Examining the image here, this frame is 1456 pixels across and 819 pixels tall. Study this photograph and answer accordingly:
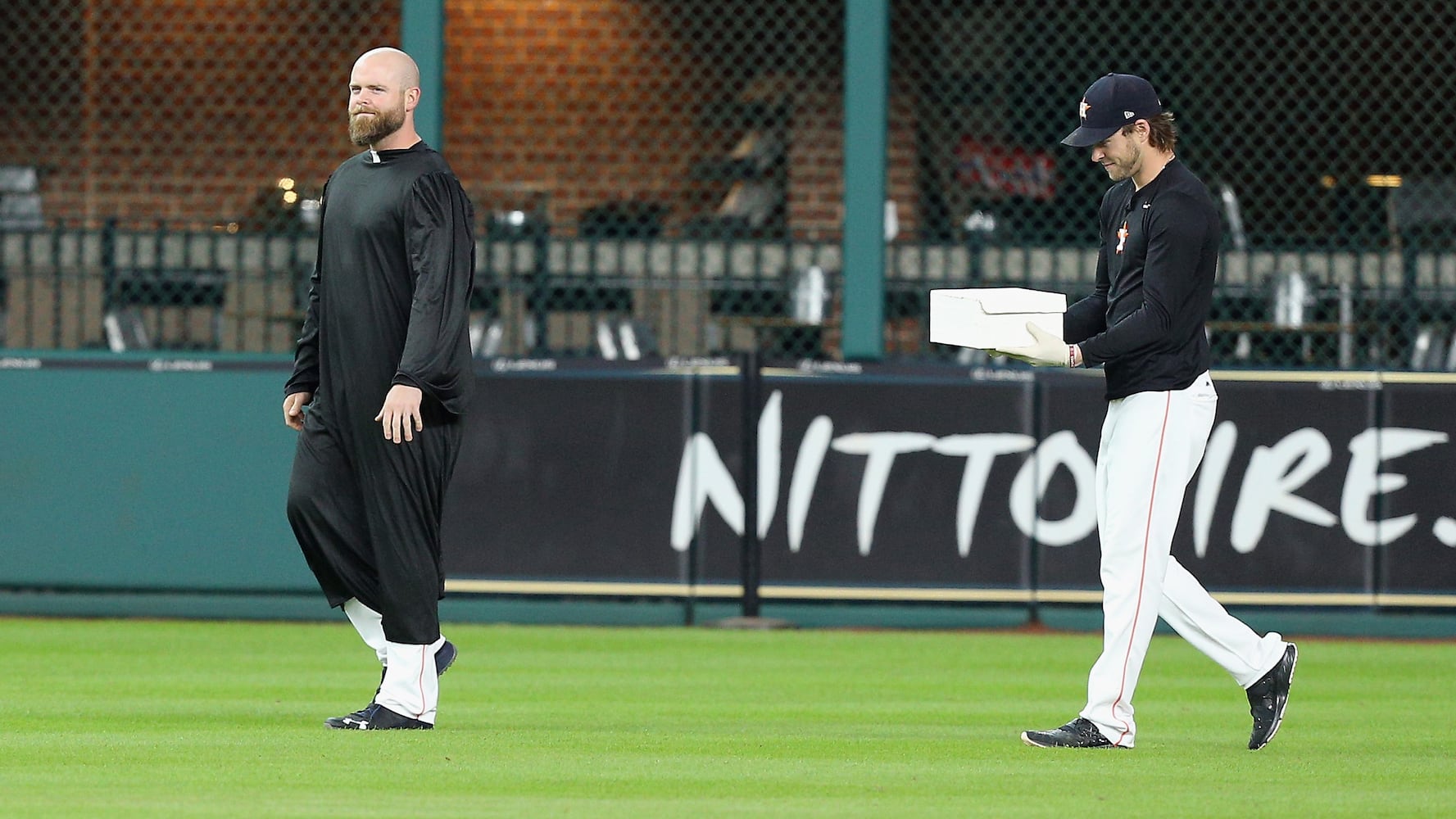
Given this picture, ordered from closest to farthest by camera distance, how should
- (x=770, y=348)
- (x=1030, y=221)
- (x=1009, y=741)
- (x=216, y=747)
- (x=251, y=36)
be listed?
(x=216, y=747)
(x=1009, y=741)
(x=770, y=348)
(x=1030, y=221)
(x=251, y=36)

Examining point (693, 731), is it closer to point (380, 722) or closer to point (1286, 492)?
point (380, 722)

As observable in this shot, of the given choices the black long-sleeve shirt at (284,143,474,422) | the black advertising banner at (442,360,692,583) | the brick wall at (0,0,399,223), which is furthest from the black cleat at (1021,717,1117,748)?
the brick wall at (0,0,399,223)

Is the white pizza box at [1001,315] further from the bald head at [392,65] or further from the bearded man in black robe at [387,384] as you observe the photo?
the bald head at [392,65]

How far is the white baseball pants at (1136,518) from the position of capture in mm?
5883

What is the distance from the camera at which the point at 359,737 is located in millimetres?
5961

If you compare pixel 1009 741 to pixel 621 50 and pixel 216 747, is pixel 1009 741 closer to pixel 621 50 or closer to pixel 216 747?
pixel 216 747

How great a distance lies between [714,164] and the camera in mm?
16156

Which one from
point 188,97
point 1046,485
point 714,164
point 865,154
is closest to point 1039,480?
point 1046,485

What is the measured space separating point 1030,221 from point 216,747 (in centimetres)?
881

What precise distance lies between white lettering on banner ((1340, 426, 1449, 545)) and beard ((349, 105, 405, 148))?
19.0ft

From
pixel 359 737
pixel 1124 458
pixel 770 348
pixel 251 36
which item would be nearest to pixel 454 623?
pixel 770 348

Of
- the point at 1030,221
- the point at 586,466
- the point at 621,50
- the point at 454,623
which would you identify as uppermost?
the point at 621,50

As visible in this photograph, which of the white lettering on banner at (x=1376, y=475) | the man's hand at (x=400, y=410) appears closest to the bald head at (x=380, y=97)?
the man's hand at (x=400, y=410)

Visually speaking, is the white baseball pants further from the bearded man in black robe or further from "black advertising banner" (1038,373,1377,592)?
"black advertising banner" (1038,373,1377,592)
